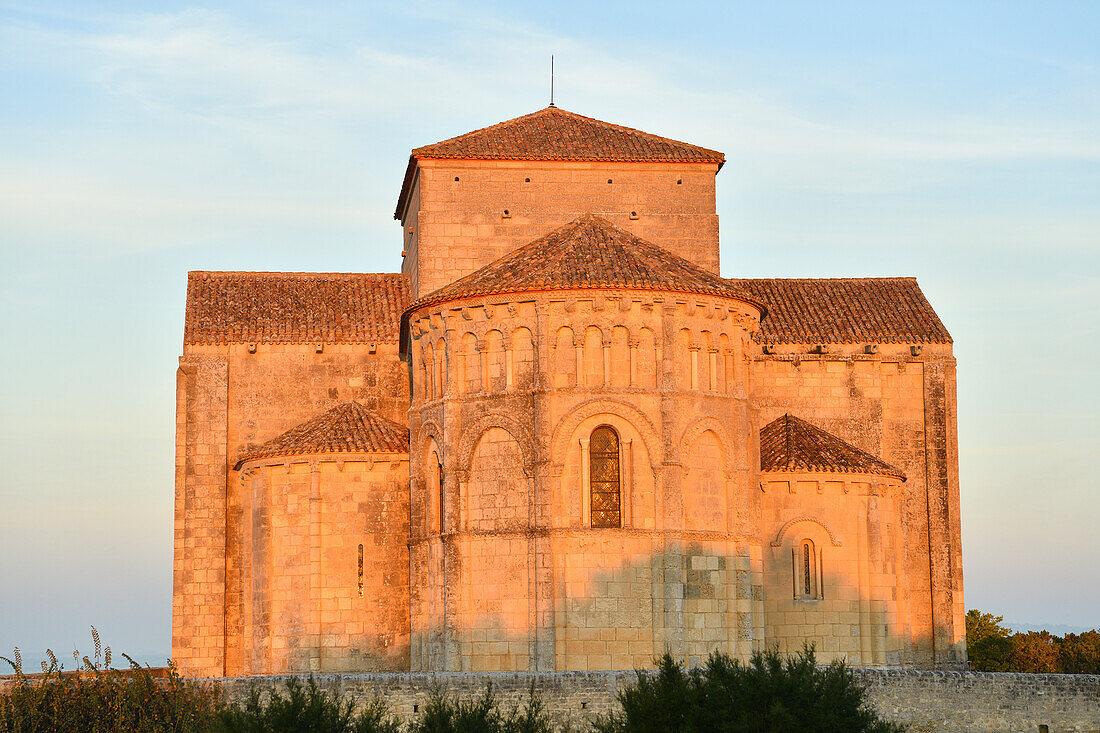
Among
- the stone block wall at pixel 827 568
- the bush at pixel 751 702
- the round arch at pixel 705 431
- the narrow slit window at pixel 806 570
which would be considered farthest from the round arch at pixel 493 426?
the bush at pixel 751 702

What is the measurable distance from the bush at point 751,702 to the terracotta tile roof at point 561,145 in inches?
716

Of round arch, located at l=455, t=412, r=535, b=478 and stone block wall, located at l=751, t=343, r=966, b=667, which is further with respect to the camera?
stone block wall, located at l=751, t=343, r=966, b=667

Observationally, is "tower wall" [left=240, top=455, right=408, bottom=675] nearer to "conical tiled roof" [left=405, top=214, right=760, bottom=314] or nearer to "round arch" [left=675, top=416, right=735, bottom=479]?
"conical tiled roof" [left=405, top=214, right=760, bottom=314]

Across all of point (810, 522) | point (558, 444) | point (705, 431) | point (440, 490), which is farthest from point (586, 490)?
point (810, 522)

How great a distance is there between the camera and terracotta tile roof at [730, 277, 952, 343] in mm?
38531

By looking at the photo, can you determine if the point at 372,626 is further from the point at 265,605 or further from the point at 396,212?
the point at 396,212

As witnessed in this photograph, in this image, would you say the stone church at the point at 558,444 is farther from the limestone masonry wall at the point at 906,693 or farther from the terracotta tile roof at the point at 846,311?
the limestone masonry wall at the point at 906,693

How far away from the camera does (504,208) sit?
37500 mm

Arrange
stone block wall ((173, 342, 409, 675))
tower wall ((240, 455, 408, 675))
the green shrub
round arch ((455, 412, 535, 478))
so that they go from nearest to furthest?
the green shrub
round arch ((455, 412, 535, 478))
tower wall ((240, 455, 408, 675))
stone block wall ((173, 342, 409, 675))

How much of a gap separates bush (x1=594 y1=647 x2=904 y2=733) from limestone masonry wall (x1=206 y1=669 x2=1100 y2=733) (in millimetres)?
2283

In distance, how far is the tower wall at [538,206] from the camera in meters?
37.3

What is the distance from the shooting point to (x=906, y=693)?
83.9 ft

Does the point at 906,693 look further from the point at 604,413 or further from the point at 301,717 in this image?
the point at 301,717

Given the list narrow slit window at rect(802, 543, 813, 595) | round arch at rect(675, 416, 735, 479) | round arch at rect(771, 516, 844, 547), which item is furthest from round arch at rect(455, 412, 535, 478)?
narrow slit window at rect(802, 543, 813, 595)
